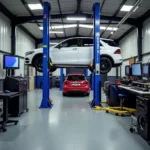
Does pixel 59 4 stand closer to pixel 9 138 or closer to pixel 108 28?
pixel 108 28

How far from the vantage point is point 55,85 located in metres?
17.0

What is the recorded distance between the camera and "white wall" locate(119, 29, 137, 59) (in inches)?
477

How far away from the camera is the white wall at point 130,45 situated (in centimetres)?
1212

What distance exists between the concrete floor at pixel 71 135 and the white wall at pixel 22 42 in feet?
23.3

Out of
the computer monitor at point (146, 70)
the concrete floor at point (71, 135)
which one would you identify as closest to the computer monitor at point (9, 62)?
the concrete floor at point (71, 135)

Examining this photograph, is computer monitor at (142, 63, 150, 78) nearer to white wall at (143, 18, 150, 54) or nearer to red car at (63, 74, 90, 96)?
red car at (63, 74, 90, 96)

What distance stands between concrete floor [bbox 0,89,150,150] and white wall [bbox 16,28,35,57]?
7.10 m

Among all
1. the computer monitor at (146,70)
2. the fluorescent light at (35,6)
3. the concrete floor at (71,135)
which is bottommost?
the concrete floor at (71,135)

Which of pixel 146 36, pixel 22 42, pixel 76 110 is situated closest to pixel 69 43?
pixel 76 110

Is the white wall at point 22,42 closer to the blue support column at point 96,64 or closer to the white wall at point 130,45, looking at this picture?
the blue support column at point 96,64

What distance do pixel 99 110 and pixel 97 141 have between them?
9.65 feet

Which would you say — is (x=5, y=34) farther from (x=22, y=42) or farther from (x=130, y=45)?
(x=130, y=45)

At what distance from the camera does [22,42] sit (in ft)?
40.1

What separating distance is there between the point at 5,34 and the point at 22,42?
3.12 metres
